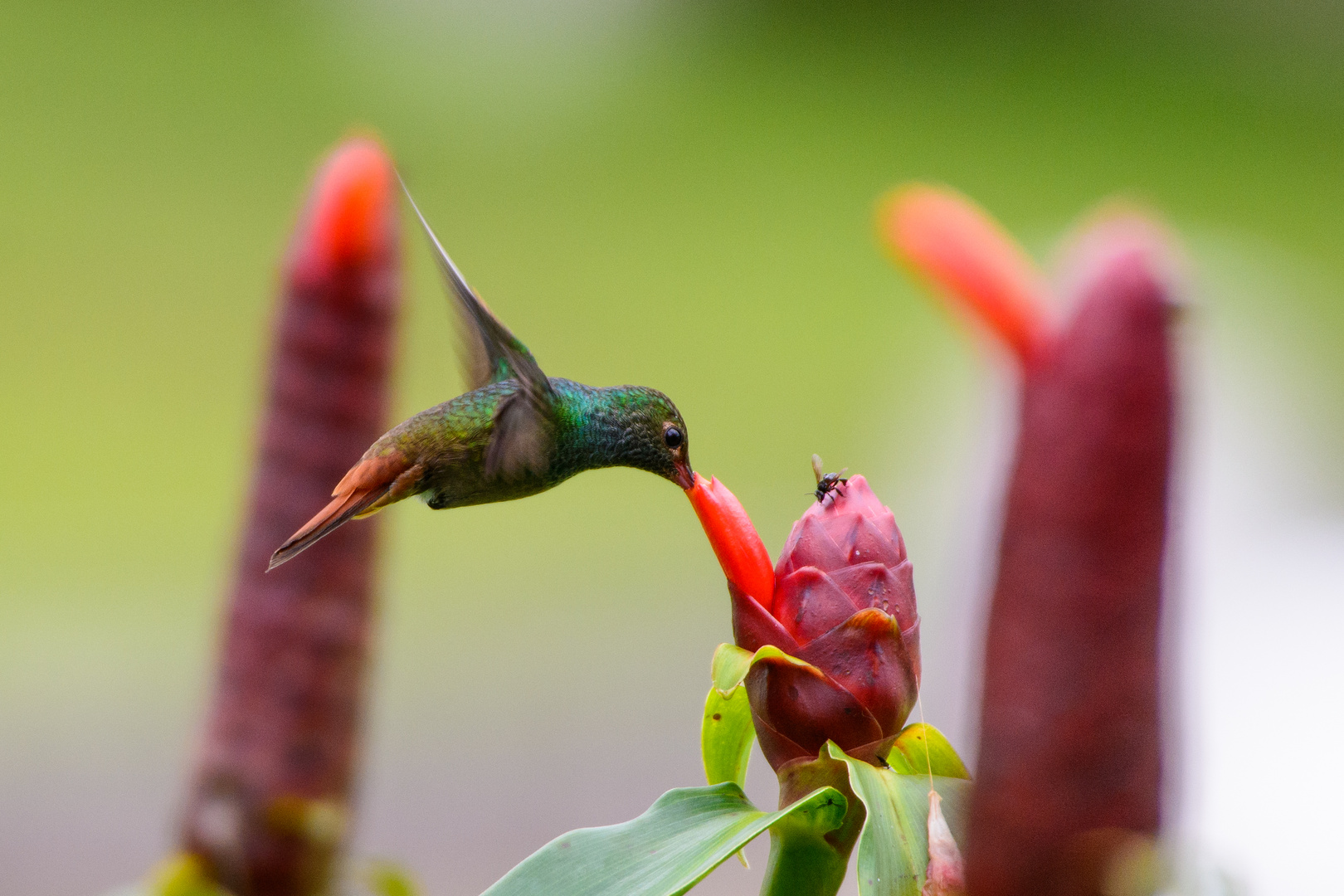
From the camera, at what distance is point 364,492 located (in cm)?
32

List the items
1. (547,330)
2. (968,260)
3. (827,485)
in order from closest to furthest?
(968,260)
(827,485)
(547,330)

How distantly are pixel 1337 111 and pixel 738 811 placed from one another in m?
4.86

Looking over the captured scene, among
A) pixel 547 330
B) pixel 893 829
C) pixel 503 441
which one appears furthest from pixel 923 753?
pixel 547 330

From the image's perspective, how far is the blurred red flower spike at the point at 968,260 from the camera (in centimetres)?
22

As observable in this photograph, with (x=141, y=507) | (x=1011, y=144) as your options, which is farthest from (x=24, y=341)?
(x=1011, y=144)

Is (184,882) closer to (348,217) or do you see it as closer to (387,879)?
(387,879)

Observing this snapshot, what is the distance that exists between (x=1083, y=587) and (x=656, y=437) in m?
0.12

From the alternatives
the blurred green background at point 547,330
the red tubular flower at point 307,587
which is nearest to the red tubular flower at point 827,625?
the red tubular flower at point 307,587

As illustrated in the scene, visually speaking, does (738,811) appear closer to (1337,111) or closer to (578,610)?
(578,610)

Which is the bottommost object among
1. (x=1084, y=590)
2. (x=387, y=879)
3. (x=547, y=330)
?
(x=387, y=879)

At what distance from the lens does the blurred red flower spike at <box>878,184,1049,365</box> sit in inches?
8.8

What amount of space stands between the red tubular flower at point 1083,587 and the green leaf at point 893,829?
0.04m

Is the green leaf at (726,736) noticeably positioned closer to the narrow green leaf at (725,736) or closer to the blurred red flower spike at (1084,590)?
the narrow green leaf at (725,736)

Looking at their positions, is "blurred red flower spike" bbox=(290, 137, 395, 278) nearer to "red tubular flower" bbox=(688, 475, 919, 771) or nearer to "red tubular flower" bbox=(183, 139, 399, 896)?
"red tubular flower" bbox=(183, 139, 399, 896)
